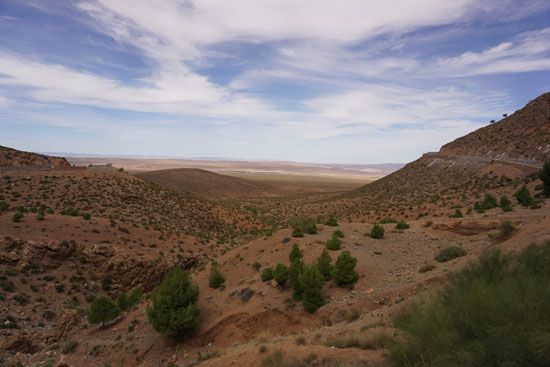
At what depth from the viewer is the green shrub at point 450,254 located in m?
13.8

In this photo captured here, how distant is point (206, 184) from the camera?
92.2m

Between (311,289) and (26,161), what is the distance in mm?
41111

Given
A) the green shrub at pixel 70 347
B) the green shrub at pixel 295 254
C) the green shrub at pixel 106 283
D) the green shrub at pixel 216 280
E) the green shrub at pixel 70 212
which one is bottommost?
the green shrub at pixel 70 347

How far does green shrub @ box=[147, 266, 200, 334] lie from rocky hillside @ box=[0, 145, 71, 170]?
1256 inches

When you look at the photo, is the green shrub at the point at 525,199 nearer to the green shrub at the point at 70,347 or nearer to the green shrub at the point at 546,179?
the green shrub at the point at 546,179

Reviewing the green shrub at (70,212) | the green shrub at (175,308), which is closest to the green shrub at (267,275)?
the green shrub at (175,308)

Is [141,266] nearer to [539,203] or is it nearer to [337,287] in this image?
[337,287]

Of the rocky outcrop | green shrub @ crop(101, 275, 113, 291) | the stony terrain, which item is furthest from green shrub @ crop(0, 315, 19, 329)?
green shrub @ crop(101, 275, 113, 291)

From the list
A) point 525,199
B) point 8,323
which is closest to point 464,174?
point 525,199

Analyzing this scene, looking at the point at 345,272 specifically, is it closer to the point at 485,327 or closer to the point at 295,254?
the point at 295,254

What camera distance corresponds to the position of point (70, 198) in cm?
3152

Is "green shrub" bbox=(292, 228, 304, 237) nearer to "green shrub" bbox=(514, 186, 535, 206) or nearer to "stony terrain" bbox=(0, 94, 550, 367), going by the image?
"stony terrain" bbox=(0, 94, 550, 367)

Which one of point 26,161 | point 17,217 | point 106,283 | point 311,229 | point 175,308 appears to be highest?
point 26,161

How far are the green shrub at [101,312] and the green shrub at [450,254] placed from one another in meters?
13.9
